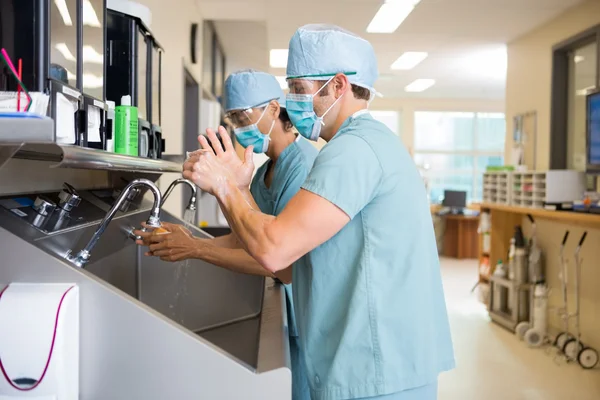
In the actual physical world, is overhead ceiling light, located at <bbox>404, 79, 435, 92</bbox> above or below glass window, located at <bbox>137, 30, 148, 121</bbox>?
above

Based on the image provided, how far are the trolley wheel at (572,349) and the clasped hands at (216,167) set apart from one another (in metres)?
3.85

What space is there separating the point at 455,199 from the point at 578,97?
212 inches

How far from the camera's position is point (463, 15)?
210 inches

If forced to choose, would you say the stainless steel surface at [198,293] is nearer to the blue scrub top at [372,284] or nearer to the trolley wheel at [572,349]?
the blue scrub top at [372,284]

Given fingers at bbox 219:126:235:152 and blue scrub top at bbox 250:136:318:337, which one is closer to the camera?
fingers at bbox 219:126:235:152

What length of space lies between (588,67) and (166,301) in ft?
13.7

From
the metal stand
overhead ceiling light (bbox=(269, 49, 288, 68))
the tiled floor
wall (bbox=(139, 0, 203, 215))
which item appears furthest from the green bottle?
overhead ceiling light (bbox=(269, 49, 288, 68))

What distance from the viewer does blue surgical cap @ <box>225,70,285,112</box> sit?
87.4 inches

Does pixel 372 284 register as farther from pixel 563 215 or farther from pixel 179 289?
pixel 563 215

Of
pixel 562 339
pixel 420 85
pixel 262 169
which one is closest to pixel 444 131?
pixel 420 85

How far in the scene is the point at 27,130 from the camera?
0.83 m

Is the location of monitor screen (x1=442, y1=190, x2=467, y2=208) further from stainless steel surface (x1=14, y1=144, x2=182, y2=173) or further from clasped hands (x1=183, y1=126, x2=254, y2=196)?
stainless steel surface (x1=14, y1=144, x2=182, y2=173)

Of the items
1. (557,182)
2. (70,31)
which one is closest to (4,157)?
(70,31)

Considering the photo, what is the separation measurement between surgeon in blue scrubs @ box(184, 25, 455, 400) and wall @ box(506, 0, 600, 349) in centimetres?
372
